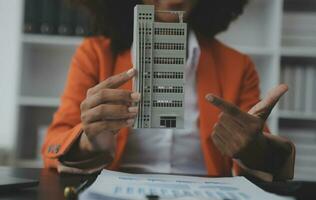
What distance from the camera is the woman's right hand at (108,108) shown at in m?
0.74

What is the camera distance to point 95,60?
1.13 meters

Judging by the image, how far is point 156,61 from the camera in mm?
723

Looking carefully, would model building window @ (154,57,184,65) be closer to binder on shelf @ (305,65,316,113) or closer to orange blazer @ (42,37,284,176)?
orange blazer @ (42,37,284,176)

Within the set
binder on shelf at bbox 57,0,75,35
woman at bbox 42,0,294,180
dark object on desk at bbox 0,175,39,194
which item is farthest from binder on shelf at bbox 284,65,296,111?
dark object on desk at bbox 0,175,39,194

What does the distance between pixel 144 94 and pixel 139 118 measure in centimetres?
4

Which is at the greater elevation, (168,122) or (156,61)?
(156,61)

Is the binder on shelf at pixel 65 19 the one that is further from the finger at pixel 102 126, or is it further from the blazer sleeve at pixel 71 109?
the finger at pixel 102 126

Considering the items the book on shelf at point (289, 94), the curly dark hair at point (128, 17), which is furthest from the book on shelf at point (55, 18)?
the book on shelf at point (289, 94)

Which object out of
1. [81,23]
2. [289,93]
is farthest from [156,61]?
[289,93]

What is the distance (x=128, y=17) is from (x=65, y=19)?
0.77 m

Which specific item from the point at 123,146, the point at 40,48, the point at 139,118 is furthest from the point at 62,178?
the point at 40,48

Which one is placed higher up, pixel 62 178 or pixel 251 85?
pixel 251 85

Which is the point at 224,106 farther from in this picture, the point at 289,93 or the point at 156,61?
the point at 289,93

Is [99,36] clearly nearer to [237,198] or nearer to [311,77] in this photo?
[237,198]
